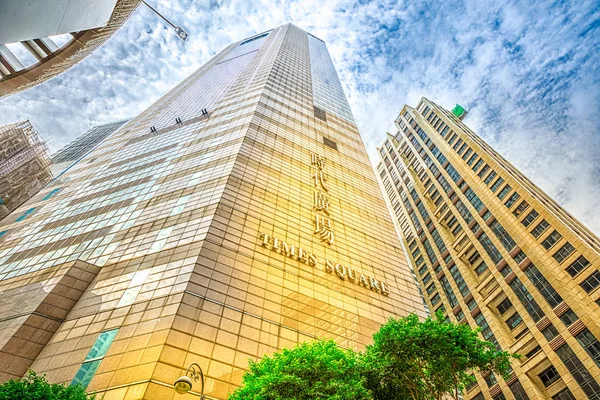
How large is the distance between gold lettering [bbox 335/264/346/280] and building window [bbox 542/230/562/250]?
80.6 feet

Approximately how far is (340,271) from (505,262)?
2568cm

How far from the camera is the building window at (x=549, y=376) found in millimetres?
27856

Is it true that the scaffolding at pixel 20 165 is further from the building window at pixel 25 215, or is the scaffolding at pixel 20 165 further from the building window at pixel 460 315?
the building window at pixel 460 315

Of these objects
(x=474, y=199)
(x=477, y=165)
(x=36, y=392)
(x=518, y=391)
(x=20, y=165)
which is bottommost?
(x=36, y=392)

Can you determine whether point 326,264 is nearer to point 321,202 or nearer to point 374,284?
point 374,284

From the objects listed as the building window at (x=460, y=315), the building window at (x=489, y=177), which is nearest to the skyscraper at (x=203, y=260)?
the building window at (x=460, y=315)

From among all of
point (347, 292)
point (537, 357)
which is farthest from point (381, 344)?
point (537, 357)

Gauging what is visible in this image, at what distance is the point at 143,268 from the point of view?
58.3 feet

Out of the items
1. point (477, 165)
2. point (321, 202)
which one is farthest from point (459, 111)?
point (321, 202)

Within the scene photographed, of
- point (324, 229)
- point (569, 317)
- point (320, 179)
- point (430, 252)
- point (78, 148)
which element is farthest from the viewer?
point (78, 148)

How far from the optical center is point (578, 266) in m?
30.2

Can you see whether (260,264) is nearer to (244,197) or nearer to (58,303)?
(244,197)

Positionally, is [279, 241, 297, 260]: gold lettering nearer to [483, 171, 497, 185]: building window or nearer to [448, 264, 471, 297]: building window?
[448, 264, 471, 297]: building window

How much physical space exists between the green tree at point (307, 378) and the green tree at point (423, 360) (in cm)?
116
